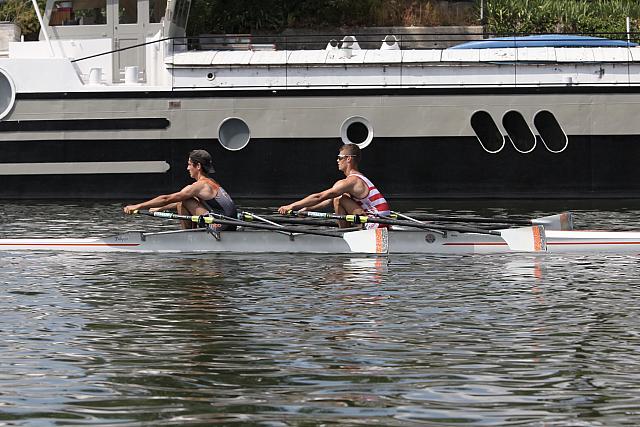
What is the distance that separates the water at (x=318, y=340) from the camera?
11.0 m

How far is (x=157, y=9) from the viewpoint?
2959 centimetres

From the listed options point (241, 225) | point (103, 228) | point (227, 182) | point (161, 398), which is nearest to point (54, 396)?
point (161, 398)

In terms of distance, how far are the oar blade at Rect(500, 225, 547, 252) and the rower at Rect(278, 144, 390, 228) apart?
195 cm

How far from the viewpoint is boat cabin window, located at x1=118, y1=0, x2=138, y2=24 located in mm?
29516

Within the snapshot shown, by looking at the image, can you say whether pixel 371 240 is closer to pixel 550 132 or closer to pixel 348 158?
pixel 348 158

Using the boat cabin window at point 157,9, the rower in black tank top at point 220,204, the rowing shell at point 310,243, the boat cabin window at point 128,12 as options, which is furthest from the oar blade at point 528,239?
the boat cabin window at point 128,12

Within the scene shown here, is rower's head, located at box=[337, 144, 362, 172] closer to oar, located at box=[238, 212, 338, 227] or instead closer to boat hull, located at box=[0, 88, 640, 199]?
oar, located at box=[238, 212, 338, 227]

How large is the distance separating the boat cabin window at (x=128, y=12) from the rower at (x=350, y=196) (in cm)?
997

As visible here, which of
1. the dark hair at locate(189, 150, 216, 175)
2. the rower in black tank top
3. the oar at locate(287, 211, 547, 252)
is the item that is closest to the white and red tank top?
the oar at locate(287, 211, 547, 252)

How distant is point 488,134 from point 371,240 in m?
9.54

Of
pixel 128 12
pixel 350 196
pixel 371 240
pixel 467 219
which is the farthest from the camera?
pixel 128 12

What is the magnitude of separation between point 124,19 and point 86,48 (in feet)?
3.23

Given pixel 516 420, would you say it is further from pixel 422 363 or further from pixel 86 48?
pixel 86 48

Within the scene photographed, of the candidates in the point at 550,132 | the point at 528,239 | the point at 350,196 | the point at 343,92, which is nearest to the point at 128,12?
the point at 343,92
